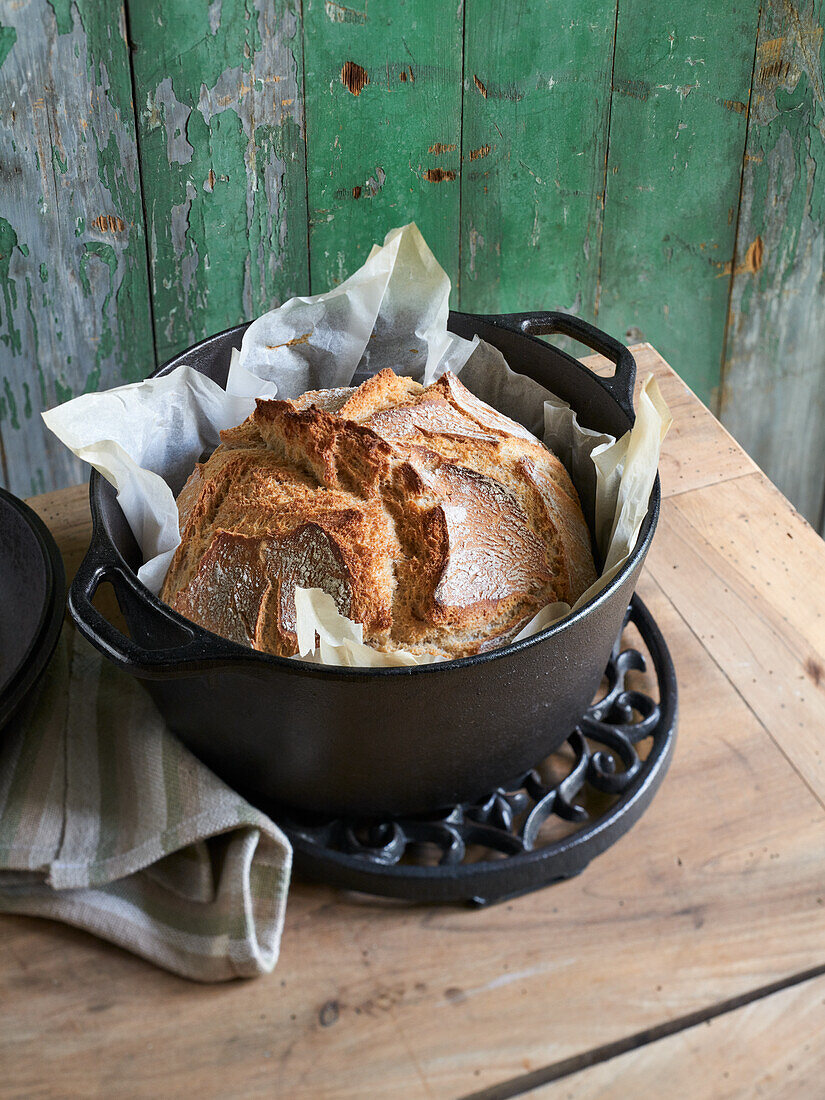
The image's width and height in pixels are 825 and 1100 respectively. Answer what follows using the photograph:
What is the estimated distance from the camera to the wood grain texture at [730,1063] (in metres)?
0.67

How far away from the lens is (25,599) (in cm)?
92

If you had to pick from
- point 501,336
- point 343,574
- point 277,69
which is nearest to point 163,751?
point 343,574

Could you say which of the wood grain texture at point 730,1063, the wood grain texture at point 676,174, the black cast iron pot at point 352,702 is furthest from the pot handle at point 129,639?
the wood grain texture at point 676,174

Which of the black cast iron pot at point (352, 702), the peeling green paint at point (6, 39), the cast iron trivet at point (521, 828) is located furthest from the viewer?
the peeling green paint at point (6, 39)

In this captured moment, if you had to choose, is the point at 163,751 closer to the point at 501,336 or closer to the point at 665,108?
the point at 501,336

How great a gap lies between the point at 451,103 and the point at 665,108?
0.28 meters

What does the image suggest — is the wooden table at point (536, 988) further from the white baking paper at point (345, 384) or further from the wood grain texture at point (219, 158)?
the wood grain texture at point (219, 158)

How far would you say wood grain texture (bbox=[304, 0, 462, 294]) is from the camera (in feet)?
3.79

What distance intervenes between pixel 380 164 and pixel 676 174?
0.40m

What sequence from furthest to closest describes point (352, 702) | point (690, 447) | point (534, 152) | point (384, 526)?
point (534, 152)
point (690, 447)
point (384, 526)
point (352, 702)

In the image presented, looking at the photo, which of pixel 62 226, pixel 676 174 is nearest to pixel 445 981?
pixel 62 226

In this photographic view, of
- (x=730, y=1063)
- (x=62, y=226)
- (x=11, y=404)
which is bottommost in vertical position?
(x=730, y=1063)

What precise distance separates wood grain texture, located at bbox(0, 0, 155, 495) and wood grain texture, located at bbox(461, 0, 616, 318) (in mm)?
401

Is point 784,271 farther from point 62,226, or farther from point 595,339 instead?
point 62,226
